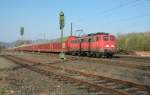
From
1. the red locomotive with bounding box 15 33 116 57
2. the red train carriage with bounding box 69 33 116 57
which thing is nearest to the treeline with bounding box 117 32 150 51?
the red locomotive with bounding box 15 33 116 57

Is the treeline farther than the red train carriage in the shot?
Yes

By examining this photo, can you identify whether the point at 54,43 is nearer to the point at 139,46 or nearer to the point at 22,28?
the point at 22,28

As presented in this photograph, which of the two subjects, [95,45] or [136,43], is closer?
[95,45]

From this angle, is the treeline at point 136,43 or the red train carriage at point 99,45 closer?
the red train carriage at point 99,45

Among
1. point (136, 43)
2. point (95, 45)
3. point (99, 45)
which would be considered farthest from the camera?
point (136, 43)

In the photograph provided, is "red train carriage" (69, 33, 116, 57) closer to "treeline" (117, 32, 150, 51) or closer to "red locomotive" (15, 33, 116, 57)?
"red locomotive" (15, 33, 116, 57)

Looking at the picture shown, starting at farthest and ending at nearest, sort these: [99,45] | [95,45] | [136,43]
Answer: [136,43]
[95,45]
[99,45]

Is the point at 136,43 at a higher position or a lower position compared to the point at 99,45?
higher

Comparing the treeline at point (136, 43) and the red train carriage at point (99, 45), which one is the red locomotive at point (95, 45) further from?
the treeline at point (136, 43)

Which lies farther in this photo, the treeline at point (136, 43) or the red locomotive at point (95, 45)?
the treeline at point (136, 43)

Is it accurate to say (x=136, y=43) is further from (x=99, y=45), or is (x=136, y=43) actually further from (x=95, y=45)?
(x=99, y=45)

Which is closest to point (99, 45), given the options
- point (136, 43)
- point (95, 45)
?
point (95, 45)

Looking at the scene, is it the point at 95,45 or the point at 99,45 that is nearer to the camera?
the point at 99,45

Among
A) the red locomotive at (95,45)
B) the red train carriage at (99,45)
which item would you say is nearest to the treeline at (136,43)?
the red locomotive at (95,45)
